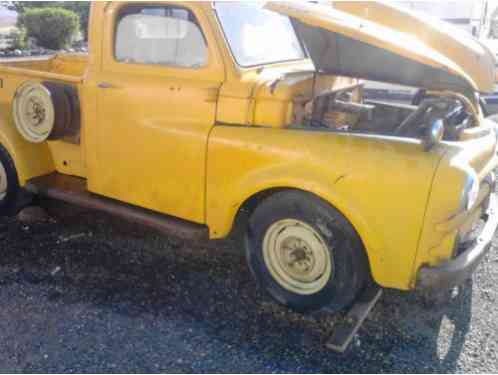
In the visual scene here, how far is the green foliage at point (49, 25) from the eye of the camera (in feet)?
50.7

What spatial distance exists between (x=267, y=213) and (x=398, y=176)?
0.86 metres

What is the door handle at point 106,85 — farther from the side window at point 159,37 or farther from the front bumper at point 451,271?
the front bumper at point 451,271

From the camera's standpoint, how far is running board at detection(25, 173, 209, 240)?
3.31 meters

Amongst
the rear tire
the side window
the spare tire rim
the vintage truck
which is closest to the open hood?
the vintage truck

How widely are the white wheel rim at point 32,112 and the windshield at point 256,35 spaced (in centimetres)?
158

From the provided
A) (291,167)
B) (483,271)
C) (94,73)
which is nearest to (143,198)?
(94,73)

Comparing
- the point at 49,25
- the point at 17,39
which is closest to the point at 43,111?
the point at 17,39

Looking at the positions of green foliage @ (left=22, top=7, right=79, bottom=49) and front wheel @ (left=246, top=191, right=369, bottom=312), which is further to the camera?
green foliage @ (left=22, top=7, right=79, bottom=49)

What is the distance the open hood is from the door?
2.29 ft

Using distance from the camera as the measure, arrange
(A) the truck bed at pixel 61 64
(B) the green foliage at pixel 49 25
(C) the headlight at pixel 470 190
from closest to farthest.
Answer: (C) the headlight at pixel 470 190
(A) the truck bed at pixel 61 64
(B) the green foliage at pixel 49 25

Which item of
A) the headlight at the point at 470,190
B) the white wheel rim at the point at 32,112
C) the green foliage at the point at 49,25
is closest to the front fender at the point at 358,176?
the headlight at the point at 470,190

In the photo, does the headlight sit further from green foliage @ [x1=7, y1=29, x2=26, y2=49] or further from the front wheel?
green foliage @ [x1=7, y1=29, x2=26, y2=49]

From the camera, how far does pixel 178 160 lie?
10.7 ft

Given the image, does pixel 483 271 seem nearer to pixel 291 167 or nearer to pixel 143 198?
pixel 291 167
